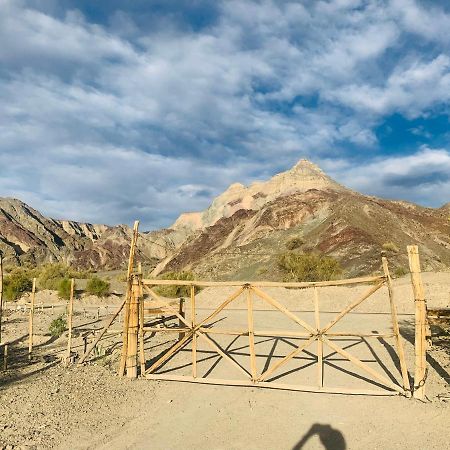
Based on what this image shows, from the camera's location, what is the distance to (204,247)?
81125 millimetres

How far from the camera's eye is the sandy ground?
26.2ft

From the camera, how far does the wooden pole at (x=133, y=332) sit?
11.7 m

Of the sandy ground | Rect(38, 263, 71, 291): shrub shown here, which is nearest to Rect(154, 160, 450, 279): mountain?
Rect(38, 263, 71, 291): shrub

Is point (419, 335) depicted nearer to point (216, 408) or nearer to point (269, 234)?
point (216, 408)

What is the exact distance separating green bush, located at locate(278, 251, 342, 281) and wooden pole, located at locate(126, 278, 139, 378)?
26324 millimetres

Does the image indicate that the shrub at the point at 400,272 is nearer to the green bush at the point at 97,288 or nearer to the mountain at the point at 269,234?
the mountain at the point at 269,234

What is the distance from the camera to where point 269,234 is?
6694 cm

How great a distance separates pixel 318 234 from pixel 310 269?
18633mm

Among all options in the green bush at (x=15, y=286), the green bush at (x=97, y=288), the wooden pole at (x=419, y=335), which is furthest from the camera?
the green bush at (x=97, y=288)

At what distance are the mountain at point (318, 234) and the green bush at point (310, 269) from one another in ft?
9.67

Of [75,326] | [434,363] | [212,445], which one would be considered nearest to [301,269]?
[75,326]

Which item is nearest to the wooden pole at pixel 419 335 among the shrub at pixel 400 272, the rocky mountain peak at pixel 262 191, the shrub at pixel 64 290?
the shrub at pixel 400 272

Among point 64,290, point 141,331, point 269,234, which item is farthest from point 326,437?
point 269,234

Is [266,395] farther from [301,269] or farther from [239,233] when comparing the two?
[239,233]
